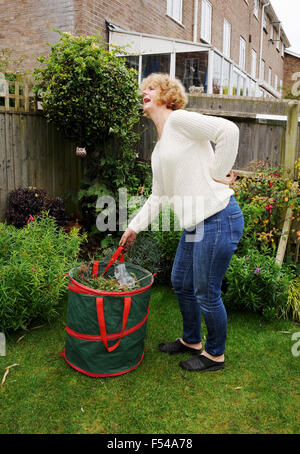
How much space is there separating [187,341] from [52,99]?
322cm

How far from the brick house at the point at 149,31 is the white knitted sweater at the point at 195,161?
3.65 meters

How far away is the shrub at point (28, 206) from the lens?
4398 mm

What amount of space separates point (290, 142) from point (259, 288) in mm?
1907

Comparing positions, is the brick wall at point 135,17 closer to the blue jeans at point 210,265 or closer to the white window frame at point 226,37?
the white window frame at point 226,37

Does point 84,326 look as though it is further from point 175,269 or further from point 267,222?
point 267,222

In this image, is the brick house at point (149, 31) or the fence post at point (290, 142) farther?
the brick house at point (149, 31)

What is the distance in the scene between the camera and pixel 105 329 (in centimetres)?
233

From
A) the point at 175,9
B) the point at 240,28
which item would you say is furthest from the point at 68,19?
the point at 240,28

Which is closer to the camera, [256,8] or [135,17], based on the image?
[135,17]

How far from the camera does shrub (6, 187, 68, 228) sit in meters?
4.40

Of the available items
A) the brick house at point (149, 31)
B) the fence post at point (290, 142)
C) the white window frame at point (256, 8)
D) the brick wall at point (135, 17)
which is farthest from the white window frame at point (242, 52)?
the fence post at point (290, 142)

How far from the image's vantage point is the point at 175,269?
252cm

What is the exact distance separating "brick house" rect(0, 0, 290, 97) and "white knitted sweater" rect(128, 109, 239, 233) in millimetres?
3654

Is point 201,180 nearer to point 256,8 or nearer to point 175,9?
point 175,9
